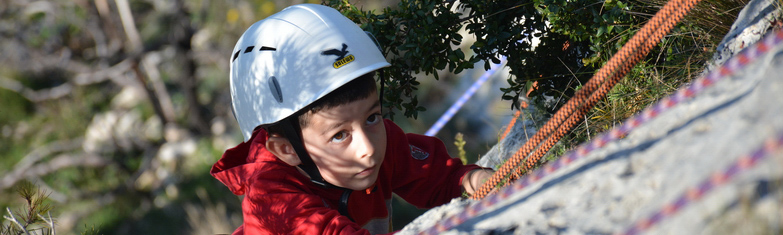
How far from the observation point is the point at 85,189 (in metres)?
10.4

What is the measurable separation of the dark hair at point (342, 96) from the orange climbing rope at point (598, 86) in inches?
23.3

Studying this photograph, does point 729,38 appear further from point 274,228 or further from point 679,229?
point 274,228

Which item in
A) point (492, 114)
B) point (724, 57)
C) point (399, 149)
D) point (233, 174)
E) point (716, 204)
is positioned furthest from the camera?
point (492, 114)

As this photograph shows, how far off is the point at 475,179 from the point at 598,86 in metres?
0.76

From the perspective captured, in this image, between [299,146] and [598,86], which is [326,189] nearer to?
[299,146]

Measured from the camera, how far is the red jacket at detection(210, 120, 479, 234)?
2.24 metres

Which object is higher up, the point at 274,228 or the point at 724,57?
the point at 724,57

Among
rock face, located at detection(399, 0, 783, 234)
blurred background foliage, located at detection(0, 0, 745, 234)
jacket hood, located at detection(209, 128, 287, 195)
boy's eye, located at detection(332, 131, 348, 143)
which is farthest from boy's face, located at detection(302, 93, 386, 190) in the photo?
blurred background foliage, located at detection(0, 0, 745, 234)

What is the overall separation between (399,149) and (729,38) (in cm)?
145

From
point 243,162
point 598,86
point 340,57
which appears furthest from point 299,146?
point 598,86

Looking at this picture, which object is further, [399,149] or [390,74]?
[390,74]

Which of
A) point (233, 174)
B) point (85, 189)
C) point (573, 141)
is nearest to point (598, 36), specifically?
point (573, 141)

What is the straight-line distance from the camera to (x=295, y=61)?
238 centimetres

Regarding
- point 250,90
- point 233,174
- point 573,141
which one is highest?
point 250,90
